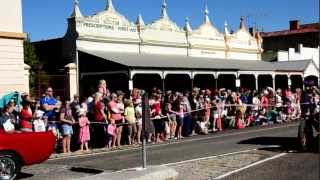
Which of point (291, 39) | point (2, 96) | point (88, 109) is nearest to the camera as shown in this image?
point (88, 109)

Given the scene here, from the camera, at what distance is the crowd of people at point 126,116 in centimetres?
1492

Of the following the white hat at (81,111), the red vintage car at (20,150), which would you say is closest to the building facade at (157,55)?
the white hat at (81,111)

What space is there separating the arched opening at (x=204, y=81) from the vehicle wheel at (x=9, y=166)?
2636 cm

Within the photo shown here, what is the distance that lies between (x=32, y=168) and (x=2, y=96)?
27.7 ft

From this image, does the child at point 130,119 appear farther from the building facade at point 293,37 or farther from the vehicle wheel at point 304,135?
the building facade at point 293,37

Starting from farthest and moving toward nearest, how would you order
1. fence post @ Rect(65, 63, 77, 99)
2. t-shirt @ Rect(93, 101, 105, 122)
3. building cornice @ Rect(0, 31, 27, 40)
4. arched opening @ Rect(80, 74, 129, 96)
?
arched opening @ Rect(80, 74, 129, 96)
fence post @ Rect(65, 63, 77, 99)
building cornice @ Rect(0, 31, 27, 40)
t-shirt @ Rect(93, 101, 105, 122)

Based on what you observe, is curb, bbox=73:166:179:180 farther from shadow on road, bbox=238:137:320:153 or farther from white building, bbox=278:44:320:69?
white building, bbox=278:44:320:69

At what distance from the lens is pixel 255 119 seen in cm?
2389

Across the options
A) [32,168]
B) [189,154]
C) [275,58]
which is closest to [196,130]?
[189,154]

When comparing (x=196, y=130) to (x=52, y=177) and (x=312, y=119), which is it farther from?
(x=52, y=177)

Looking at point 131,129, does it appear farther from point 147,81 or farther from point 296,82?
point 296,82

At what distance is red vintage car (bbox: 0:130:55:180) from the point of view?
1025 cm

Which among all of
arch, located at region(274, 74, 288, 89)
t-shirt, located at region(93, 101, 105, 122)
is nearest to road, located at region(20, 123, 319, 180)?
t-shirt, located at region(93, 101, 105, 122)

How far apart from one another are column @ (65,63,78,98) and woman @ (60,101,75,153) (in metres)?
11.3
